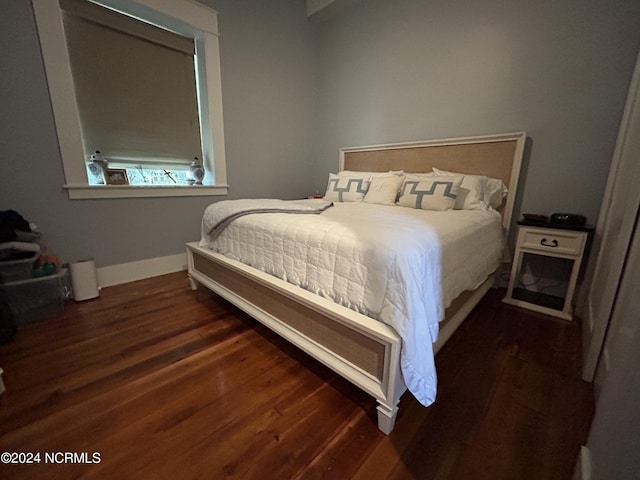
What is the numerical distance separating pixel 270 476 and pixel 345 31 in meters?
4.05

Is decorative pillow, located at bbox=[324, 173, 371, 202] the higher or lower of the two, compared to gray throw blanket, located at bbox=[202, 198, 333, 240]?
higher

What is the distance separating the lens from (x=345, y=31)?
312cm

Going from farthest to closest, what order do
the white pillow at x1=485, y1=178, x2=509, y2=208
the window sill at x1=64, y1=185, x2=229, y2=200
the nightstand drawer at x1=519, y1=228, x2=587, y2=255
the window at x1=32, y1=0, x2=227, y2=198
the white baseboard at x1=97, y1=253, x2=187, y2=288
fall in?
the white baseboard at x1=97, y1=253, x2=187, y2=288, the white pillow at x1=485, y1=178, x2=509, y2=208, the window sill at x1=64, y1=185, x2=229, y2=200, the window at x1=32, y1=0, x2=227, y2=198, the nightstand drawer at x1=519, y1=228, x2=587, y2=255

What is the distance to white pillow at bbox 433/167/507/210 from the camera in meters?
2.04

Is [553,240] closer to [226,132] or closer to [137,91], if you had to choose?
[226,132]

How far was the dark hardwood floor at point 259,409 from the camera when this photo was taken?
0.86 meters

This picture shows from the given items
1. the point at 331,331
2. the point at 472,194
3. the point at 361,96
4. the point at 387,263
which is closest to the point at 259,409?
the point at 331,331

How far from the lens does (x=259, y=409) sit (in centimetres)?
106

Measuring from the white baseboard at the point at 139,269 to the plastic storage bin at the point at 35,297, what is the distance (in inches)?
16.5

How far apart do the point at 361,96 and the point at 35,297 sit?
348 centimetres

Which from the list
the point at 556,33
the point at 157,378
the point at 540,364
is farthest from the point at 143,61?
the point at 540,364

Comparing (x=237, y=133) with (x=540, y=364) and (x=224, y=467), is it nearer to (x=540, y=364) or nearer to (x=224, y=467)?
(x=224, y=467)

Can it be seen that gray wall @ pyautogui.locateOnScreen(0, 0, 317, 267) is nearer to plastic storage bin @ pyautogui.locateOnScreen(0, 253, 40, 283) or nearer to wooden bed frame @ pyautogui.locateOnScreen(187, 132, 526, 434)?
plastic storage bin @ pyautogui.locateOnScreen(0, 253, 40, 283)

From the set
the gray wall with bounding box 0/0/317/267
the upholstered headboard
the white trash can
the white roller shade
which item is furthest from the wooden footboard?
the upholstered headboard
